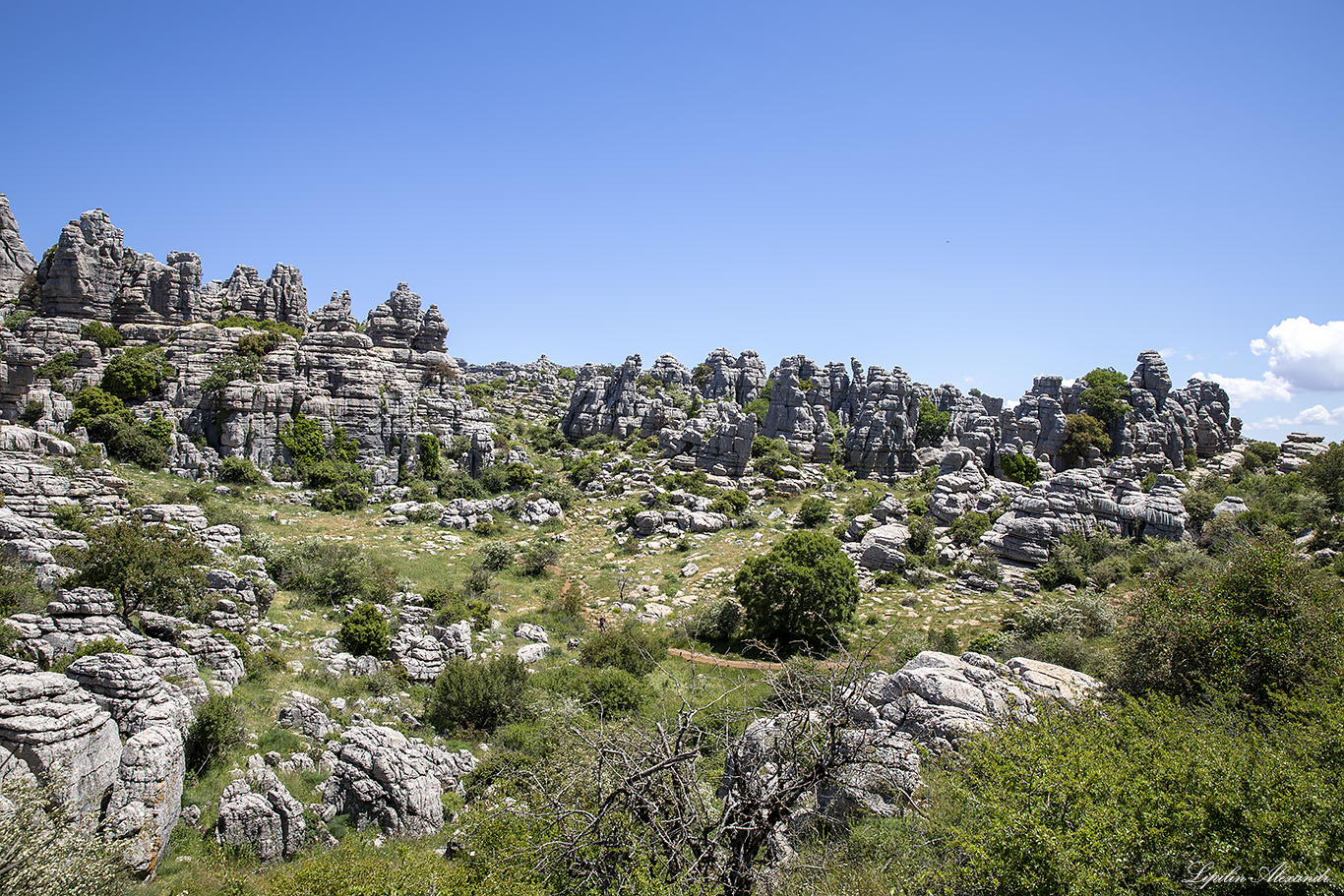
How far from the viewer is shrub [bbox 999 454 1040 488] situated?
4816 centimetres

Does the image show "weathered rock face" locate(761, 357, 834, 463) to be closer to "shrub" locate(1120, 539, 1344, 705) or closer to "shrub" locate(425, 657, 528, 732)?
"shrub" locate(1120, 539, 1344, 705)

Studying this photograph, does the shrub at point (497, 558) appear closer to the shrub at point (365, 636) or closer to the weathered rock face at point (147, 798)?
the shrub at point (365, 636)

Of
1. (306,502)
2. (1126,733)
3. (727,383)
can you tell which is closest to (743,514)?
(306,502)

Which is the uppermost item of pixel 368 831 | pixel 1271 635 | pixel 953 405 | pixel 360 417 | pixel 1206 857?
pixel 953 405

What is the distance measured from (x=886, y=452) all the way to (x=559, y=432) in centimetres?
2957

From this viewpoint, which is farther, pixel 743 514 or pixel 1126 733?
pixel 743 514

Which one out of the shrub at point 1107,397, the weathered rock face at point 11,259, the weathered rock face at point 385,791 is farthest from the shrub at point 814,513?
the weathered rock face at point 11,259

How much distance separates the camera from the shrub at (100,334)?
41875 mm

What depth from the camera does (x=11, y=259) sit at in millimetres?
47719

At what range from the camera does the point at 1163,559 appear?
89.5 feet

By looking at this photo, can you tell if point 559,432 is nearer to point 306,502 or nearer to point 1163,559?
point 306,502

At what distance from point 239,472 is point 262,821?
3287 centimetres

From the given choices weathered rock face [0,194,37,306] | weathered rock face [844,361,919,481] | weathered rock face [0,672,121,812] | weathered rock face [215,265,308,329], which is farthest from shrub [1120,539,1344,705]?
weathered rock face [0,194,37,306]

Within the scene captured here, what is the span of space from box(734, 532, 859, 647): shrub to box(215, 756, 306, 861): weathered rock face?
17.6m
